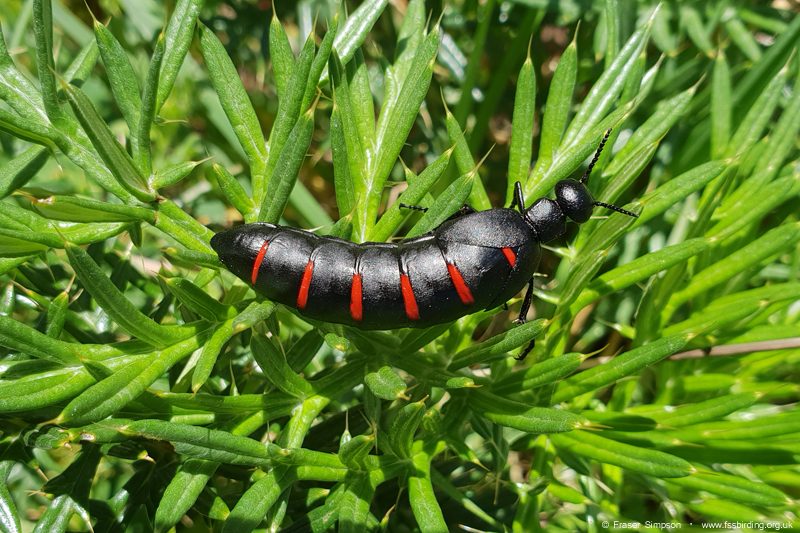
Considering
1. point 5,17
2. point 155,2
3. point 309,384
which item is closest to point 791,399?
point 309,384

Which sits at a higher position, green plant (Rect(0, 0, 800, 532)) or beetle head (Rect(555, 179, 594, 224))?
beetle head (Rect(555, 179, 594, 224))

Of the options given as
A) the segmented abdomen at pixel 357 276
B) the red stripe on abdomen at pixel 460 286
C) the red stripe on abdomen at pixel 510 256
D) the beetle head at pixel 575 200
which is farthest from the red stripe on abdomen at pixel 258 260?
the beetle head at pixel 575 200

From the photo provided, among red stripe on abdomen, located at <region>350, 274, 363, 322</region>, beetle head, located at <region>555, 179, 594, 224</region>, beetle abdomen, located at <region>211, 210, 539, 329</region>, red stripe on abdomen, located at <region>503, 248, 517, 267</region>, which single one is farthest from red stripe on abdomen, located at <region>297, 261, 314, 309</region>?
beetle head, located at <region>555, 179, 594, 224</region>

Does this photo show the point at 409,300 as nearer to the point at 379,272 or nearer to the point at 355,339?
the point at 379,272

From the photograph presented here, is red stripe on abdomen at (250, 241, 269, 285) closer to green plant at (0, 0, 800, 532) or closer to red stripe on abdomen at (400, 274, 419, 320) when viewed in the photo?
green plant at (0, 0, 800, 532)

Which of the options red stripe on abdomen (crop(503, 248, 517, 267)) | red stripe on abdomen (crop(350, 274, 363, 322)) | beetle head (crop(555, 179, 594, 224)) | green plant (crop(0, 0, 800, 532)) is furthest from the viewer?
beetle head (crop(555, 179, 594, 224))

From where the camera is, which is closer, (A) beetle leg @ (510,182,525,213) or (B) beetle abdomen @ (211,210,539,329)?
(B) beetle abdomen @ (211,210,539,329)

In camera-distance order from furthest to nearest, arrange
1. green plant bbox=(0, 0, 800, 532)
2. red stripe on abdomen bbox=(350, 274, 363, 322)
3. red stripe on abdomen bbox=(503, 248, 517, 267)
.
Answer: red stripe on abdomen bbox=(503, 248, 517, 267)
red stripe on abdomen bbox=(350, 274, 363, 322)
green plant bbox=(0, 0, 800, 532)

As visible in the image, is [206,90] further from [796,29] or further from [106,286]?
[796,29]
